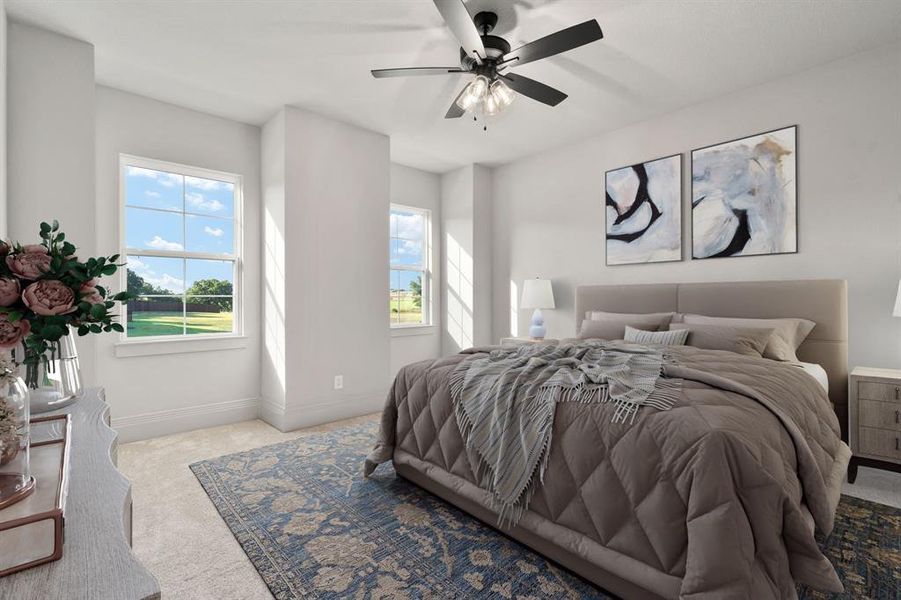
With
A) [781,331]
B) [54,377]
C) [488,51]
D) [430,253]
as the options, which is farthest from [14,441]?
[430,253]

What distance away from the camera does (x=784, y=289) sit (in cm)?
321

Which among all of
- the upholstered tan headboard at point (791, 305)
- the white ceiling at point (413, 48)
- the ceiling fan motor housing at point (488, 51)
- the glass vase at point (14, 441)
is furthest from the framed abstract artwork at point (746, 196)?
the glass vase at point (14, 441)

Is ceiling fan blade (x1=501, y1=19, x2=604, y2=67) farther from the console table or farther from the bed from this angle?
the console table

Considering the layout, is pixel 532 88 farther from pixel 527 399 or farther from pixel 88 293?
pixel 88 293

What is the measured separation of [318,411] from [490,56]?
309 cm

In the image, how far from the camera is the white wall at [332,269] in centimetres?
382

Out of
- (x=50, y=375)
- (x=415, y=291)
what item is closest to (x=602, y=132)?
(x=415, y=291)

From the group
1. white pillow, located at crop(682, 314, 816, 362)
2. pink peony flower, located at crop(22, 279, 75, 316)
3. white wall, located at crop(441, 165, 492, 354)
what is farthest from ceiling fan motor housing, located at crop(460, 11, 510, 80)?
white wall, located at crop(441, 165, 492, 354)

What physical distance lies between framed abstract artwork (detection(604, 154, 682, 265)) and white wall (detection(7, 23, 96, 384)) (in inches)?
163

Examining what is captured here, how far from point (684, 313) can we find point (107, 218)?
4594 millimetres

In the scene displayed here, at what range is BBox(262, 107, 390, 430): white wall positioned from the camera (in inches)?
150

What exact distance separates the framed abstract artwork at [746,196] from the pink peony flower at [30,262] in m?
4.07

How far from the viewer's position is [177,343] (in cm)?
372

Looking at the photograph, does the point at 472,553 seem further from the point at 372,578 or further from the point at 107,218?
the point at 107,218
